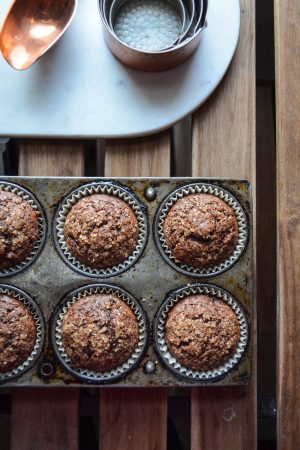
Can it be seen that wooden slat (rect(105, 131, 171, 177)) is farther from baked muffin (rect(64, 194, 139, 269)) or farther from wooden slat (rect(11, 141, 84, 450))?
wooden slat (rect(11, 141, 84, 450))

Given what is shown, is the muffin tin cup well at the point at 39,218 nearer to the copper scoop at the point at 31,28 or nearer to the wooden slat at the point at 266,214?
the copper scoop at the point at 31,28

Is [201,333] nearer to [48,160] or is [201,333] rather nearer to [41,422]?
[41,422]

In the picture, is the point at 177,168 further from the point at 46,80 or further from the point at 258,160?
the point at 46,80

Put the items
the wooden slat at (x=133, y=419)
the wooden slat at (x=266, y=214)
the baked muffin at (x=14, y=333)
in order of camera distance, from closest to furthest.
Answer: the baked muffin at (x=14, y=333)
the wooden slat at (x=133, y=419)
the wooden slat at (x=266, y=214)

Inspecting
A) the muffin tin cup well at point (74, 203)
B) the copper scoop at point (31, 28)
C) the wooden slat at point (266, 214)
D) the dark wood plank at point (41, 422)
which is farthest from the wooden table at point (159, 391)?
the wooden slat at point (266, 214)

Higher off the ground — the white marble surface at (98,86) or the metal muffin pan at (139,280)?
the white marble surface at (98,86)

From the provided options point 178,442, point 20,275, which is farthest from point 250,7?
point 178,442

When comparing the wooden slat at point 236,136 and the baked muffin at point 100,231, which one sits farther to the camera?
the wooden slat at point 236,136

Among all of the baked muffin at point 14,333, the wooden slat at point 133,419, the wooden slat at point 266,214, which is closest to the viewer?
the baked muffin at point 14,333
